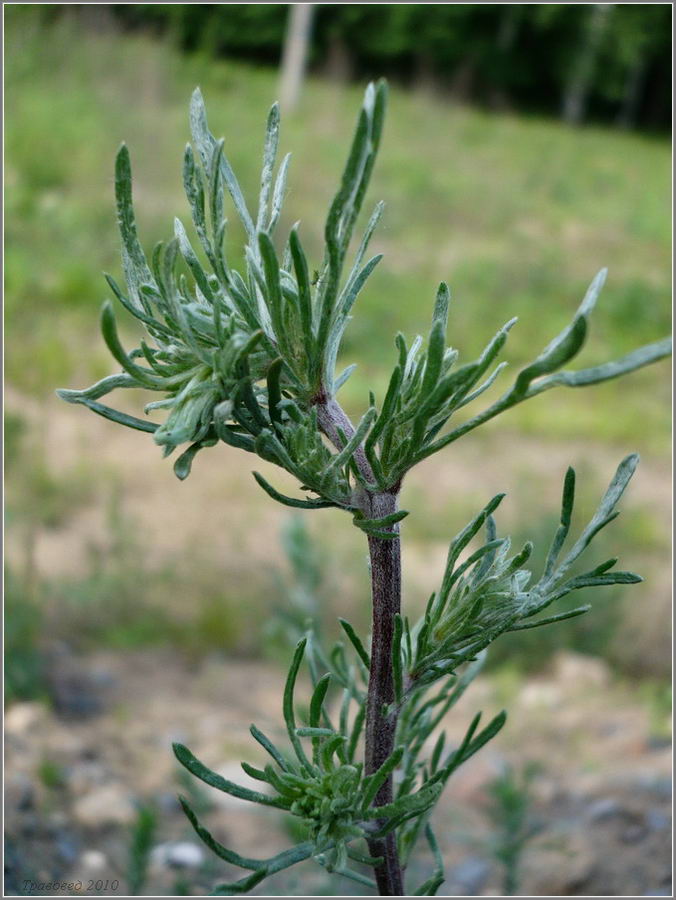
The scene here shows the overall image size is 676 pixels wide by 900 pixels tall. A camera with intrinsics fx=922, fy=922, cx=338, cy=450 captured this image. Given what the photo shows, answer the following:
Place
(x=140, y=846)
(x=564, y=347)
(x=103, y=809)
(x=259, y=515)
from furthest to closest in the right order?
1. (x=259, y=515)
2. (x=103, y=809)
3. (x=140, y=846)
4. (x=564, y=347)

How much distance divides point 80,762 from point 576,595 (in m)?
1.43

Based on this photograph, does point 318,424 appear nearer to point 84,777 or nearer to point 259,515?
point 84,777

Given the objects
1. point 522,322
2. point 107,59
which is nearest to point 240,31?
point 107,59

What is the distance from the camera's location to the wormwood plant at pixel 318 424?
556 mm

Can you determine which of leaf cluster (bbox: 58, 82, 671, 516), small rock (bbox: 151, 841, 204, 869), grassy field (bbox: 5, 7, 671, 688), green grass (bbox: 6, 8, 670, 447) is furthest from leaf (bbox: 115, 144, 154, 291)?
green grass (bbox: 6, 8, 670, 447)

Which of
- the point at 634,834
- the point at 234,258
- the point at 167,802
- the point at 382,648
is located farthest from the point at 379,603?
the point at 234,258

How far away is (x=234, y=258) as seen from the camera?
3000mm

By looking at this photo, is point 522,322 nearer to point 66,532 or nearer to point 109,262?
point 109,262

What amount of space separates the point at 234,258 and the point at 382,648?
2.51 meters

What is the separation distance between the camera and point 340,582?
2.96 metres

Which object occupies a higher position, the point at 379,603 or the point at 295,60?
the point at 295,60

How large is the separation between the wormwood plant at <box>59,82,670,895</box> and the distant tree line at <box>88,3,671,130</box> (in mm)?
9314

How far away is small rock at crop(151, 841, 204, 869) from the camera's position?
147 cm

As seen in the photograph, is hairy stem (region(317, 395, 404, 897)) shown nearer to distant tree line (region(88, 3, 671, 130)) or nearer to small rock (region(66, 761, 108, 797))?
small rock (region(66, 761, 108, 797))
